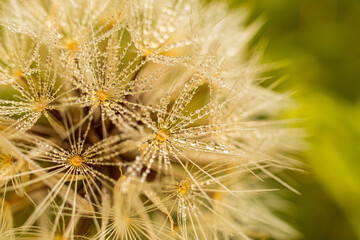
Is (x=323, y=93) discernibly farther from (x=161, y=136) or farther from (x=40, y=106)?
(x=40, y=106)

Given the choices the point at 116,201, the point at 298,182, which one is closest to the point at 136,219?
the point at 116,201

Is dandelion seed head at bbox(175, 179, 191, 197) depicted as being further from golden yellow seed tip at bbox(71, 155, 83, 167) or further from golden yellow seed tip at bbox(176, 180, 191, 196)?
golden yellow seed tip at bbox(71, 155, 83, 167)

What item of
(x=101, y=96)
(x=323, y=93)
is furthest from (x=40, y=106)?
(x=323, y=93)

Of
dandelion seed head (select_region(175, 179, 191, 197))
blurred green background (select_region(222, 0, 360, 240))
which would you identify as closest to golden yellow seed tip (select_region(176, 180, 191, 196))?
dandelion seed head (select_region(175, 179, 191, 197))

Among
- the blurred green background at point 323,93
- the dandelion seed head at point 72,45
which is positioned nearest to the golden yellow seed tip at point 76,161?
the dandelion seed head at point 72,45

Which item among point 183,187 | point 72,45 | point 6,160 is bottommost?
point 183,187
